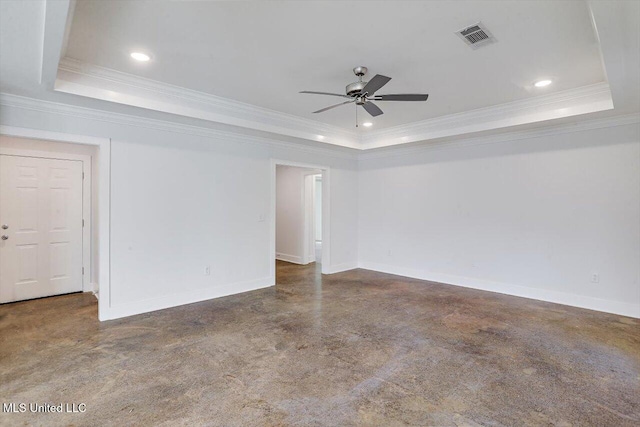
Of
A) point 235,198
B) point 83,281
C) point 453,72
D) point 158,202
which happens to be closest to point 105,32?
point 158,202

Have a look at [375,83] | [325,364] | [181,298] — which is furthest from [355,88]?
[181,298]

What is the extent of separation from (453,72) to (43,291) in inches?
238

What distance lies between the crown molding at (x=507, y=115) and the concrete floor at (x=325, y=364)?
8.15ft

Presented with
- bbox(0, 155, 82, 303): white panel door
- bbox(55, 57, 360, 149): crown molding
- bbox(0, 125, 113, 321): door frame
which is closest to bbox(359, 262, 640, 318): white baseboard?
bbox(55, 57, 360, 149): crown molding

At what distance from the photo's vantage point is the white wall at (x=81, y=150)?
14.5ft

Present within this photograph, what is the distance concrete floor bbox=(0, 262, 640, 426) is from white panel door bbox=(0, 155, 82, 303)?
39 cm

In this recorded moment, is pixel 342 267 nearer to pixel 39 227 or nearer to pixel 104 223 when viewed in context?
pixel 104 223

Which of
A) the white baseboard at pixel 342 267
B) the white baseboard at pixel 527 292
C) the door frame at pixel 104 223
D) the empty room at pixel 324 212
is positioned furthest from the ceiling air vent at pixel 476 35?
the white baseboard at pixel 342 267

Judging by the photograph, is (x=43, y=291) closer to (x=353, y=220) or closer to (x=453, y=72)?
(x=353, y=220)

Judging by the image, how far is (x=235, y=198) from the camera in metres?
4.98

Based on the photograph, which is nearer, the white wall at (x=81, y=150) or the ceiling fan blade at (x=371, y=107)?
the ceiling fan blade at (x=371, y=107)

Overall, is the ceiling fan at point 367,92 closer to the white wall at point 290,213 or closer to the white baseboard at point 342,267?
the white baseboard at point 342,267

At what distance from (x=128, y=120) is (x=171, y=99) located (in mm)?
625

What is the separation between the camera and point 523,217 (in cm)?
489
